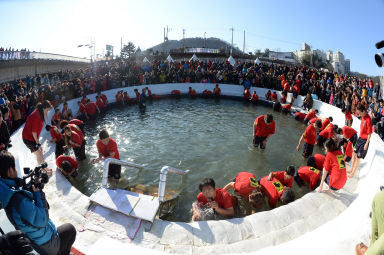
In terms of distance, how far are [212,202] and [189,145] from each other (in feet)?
17.0

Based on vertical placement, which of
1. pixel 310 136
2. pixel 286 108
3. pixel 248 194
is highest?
pixel 286 108

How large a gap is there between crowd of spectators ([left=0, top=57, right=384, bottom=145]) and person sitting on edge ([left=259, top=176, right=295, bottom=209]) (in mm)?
7134

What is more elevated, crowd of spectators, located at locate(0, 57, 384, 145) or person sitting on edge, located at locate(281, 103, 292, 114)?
crowd of spectators, located at locate(0, 57, 384, 145)

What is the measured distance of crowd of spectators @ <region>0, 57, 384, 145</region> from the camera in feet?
36.2

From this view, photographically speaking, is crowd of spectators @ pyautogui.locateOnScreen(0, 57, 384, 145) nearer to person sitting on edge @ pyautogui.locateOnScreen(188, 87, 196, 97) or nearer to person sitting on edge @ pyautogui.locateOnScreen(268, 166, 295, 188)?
person sitting on edge @ pyautogui.locateOnScreen(188, 87, 196, 97)

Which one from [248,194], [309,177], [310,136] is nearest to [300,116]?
[310,136]

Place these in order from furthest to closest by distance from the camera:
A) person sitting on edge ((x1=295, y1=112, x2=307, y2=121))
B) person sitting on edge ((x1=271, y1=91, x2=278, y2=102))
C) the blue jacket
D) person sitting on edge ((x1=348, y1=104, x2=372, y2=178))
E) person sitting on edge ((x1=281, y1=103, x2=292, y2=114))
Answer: person sitting on edge ((x1=271, y1=91, x2=278, y2=102)), person sitting on edge ((x1=281, y1=103, x2=292, y2=114)), person sitting on edge ((x1=295, y1=112, x2=307, y2=121)), person sitting on edge ((x1=348, y1=104, x2=372, y2=178)), the blue jacket

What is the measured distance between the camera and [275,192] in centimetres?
536

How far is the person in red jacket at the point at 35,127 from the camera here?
6.36m

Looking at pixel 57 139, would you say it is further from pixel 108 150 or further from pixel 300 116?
pixel 300 116

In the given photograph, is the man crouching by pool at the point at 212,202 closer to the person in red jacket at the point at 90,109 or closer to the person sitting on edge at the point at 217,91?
the person in red jacket at the point at 90,109

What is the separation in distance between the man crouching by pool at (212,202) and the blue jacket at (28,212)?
262 centimetres

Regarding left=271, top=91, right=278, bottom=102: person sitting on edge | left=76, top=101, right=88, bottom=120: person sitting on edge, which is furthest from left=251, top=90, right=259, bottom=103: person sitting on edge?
left=76, top=101, right=88, bottom=120: person sitting on edge

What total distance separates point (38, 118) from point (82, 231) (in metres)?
3.85
